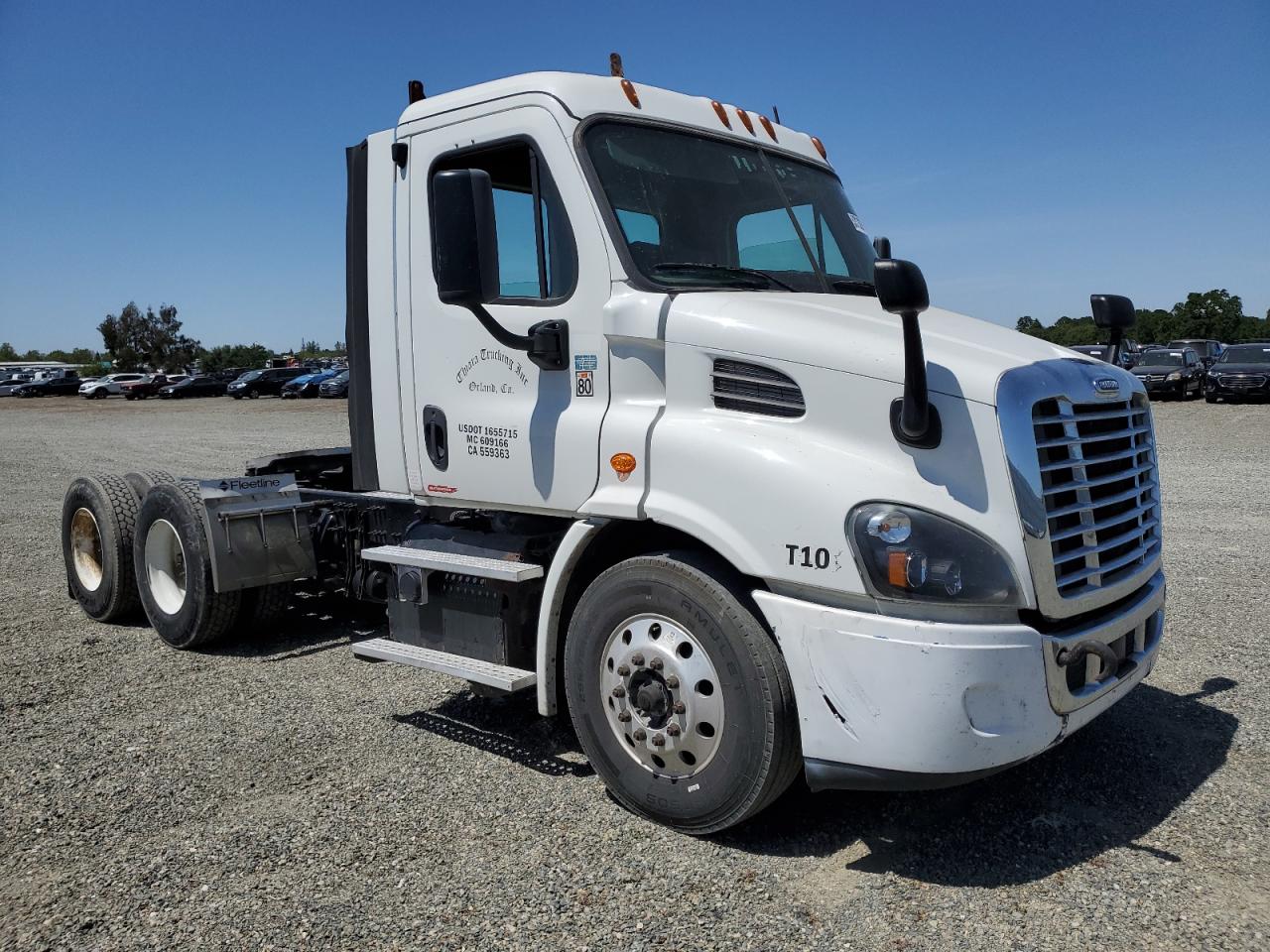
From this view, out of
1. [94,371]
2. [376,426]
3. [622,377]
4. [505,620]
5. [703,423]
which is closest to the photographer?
[703,423]

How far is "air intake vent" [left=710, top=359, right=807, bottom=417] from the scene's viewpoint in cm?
365

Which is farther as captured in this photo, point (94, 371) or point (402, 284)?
point (94, 371)

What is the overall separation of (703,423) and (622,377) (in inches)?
18.4

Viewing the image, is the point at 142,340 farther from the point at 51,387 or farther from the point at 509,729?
the point at 509,729

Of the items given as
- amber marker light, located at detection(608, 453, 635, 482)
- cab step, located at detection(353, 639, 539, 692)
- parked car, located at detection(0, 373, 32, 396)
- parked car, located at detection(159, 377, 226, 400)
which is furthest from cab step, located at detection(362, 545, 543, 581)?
parked car, located at detection(0, 373, 32, 396)

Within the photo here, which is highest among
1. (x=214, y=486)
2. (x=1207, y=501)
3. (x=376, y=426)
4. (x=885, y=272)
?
(x=885, y=272)

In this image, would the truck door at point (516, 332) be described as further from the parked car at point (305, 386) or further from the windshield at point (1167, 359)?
the parked car at point (305, 386)

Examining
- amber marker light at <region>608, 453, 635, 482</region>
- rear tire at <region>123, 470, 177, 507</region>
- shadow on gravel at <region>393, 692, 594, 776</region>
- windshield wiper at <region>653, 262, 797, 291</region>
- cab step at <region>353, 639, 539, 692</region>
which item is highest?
windshield wiper at <region>653, 262, 797, 291</region>

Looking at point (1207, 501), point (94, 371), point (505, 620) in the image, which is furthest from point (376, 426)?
point (94, 371)

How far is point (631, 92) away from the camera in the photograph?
4402 millimetres

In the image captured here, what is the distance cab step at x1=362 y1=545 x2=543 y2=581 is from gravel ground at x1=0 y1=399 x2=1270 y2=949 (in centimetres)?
87

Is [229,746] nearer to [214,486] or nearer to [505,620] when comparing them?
[505,620]

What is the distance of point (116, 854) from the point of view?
3820 mm

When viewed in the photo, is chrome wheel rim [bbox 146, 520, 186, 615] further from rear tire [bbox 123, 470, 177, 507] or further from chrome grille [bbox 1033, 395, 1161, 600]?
chrome grille [bbox 1033, 395, 1161, 600]
